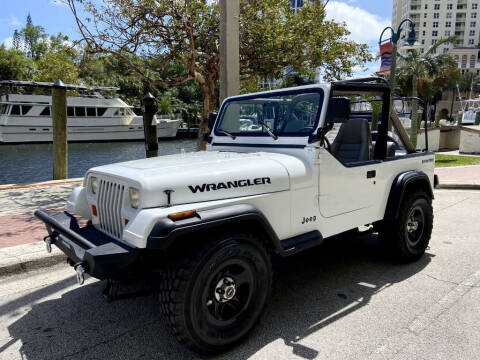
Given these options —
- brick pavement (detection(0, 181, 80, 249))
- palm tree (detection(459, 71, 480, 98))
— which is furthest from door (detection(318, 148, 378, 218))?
palm tree (detection(459, 71, 480, 98))

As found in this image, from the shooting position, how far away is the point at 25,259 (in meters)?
4.25

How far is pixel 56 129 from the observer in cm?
930

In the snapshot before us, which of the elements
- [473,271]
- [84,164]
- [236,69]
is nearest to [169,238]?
[473,271]

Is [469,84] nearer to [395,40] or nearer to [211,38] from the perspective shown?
[395,40]

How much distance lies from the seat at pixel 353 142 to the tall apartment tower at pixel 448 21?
105 metres

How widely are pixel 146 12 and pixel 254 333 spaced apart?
7.64 m

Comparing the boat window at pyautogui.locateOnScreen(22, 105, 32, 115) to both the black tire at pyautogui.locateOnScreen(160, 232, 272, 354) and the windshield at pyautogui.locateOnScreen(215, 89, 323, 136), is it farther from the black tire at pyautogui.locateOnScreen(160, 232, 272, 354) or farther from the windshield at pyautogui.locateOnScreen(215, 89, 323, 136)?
the black tire at pyautogui.locateOnScreen(160, 232, 272, 354)

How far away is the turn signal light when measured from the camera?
2.39 meters

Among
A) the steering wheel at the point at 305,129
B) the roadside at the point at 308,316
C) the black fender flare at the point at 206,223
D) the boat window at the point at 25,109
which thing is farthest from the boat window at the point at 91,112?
the black fender flare at the point at 206,223

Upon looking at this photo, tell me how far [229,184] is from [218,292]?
2.46 feet

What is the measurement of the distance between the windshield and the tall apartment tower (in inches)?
4151

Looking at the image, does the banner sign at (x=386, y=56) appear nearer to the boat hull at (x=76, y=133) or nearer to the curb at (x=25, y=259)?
the curb at (x=25, y=259)

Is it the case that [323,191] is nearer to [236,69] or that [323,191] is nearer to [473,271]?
[473,271]

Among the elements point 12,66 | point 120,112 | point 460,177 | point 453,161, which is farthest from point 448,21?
point 460,177
